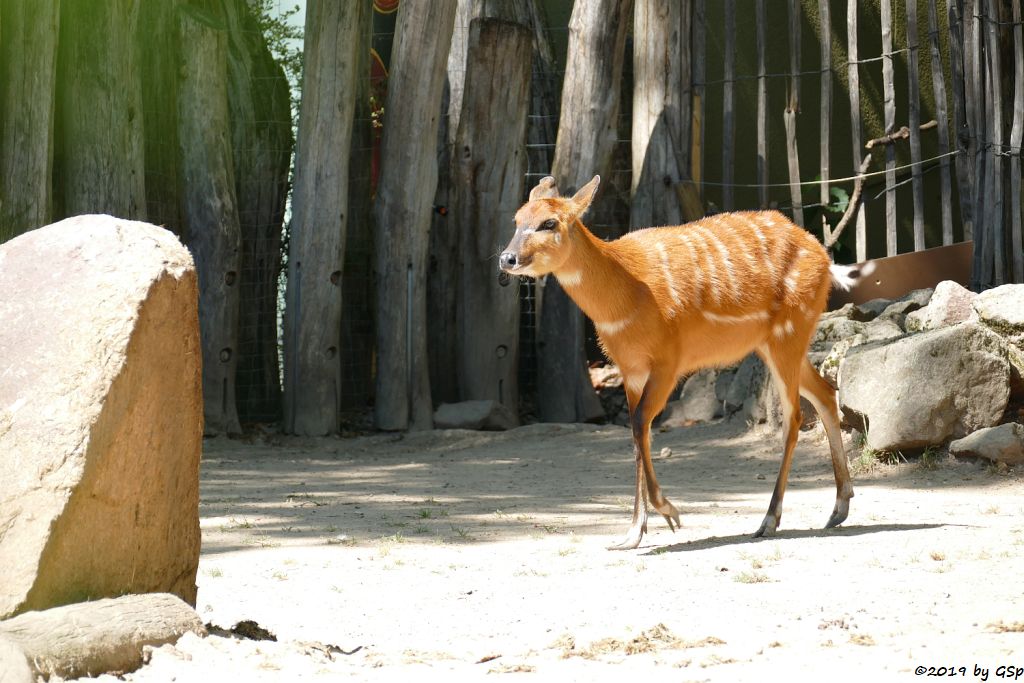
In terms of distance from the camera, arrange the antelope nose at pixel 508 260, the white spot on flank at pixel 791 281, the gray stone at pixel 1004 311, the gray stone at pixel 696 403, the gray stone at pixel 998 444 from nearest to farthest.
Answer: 1. the antelope nose at pixel 508 260
2. the white spot on flank at pixel 791 281
3. the gray stone at pixel 998 444
4. the gray stone at pixel 1004 311
5. the gray stone at pixel 696 403

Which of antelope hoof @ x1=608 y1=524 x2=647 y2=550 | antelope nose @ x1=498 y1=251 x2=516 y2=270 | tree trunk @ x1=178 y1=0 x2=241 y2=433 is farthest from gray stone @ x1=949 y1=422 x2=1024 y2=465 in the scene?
tree trunk @ x1=178 y1=0 x2=241 y2=433

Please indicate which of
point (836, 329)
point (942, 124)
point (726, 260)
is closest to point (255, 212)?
point (836, 329)

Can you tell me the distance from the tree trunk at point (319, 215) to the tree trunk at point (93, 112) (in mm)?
1370

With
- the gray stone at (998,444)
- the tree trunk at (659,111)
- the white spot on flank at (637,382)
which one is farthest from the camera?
the tree trunk at (659,111)

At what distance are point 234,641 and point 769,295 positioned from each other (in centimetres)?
320

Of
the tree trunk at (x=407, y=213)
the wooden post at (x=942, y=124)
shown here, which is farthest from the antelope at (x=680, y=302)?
the tree trunk at (x=407, y=213)

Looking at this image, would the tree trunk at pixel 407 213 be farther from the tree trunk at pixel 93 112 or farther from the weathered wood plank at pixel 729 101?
the weathered wood plank at pixel 729 101

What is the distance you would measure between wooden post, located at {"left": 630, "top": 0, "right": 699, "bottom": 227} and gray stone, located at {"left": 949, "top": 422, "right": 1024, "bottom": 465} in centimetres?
377

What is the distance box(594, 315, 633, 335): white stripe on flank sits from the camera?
5758mm

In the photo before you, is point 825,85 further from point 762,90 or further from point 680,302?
point 680,302

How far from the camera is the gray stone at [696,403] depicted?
31.7 ft

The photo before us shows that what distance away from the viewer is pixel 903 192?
11.0m

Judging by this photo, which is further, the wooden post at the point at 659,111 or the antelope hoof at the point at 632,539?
the wooden post at the point at 659,111

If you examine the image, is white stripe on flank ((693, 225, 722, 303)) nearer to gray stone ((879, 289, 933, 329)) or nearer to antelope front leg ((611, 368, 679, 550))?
antelope front leg ((611, 368, 679, 550))
